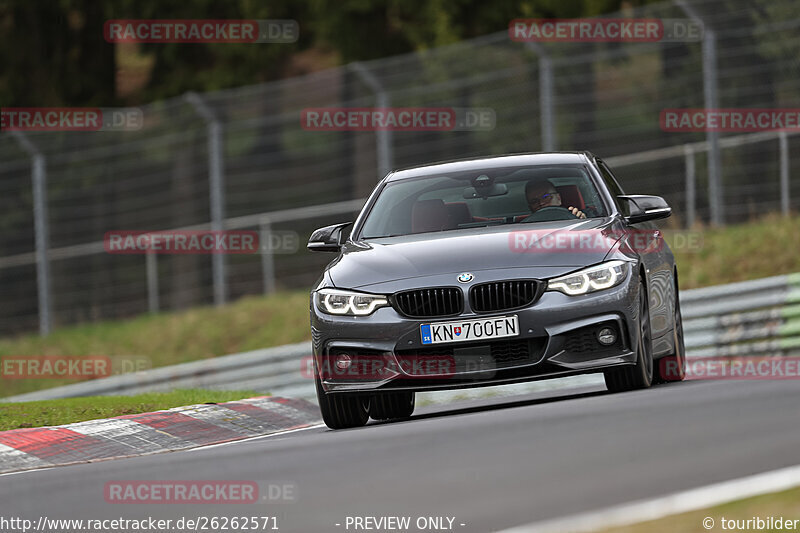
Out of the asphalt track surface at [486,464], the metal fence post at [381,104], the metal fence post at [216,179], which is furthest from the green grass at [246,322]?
the asphalt track surface at [486,464]

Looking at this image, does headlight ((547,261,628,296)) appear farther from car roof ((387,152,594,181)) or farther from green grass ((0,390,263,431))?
green grass ((0,390,263,431))

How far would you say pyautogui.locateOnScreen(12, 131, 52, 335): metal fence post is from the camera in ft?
74.9

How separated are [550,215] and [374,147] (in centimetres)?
1782

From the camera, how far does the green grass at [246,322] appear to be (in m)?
18.5

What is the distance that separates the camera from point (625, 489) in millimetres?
6320

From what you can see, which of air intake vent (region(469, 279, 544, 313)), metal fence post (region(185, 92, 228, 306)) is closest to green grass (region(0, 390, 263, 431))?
air intake vent (region(469, 279, 544, 313))

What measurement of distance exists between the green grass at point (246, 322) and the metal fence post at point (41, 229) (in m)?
0.48

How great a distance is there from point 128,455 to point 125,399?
325cm

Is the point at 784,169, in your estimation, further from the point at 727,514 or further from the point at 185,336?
the point at 727,514

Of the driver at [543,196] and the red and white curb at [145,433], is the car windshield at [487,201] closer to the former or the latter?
the driver at [543,196]

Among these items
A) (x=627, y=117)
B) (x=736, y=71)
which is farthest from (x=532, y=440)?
(x=627, y=117)

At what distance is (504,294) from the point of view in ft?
31.6

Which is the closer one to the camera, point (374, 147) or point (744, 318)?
point (744, 318)

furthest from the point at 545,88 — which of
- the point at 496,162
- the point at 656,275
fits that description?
the point at 656,275
